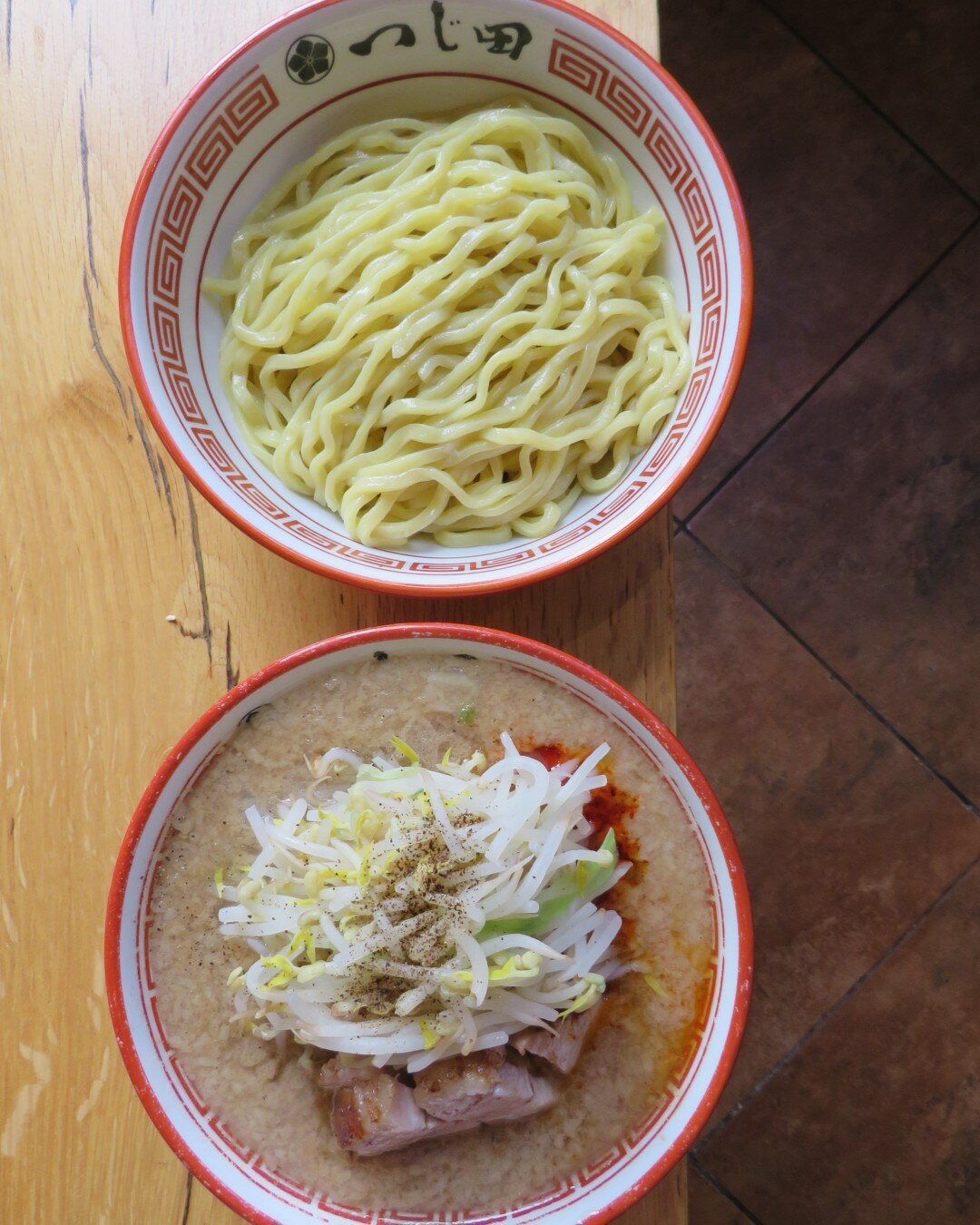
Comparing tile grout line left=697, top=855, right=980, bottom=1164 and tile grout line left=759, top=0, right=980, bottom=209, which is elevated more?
tile grout line left=759, top=0, right=980, bottom=209

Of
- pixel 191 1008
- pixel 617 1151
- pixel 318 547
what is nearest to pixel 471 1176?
pixel 617 1151

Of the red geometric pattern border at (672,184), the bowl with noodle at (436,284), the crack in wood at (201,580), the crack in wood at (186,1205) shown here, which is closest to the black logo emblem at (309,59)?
the bowl with noodle at (436,284)

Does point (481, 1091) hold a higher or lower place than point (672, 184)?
lower

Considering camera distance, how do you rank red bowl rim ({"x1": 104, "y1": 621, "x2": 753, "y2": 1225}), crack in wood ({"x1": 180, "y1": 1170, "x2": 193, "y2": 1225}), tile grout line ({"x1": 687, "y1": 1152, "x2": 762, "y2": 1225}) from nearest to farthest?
red bowl rim ({"x1": 104, "y1": 621, "x2": 753, "y2": 1225}), crack in wood ({"x1": 180, "y1": 1170, "x2": 193, "y2": 1225}), tile grout line ({"x1": 687, "y1": 1152, "x2": 762, "y2": 1225})

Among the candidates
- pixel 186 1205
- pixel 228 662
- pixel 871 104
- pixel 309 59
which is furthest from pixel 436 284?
pixel 871 104

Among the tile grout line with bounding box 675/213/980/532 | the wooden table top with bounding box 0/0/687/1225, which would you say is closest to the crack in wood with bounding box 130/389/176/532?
the wooden table top with bounding box 0/0/687/1225

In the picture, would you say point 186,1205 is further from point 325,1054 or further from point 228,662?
point 228,662

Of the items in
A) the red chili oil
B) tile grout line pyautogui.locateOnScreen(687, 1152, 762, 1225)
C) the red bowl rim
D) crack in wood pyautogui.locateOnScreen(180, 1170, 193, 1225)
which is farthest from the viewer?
tile grout line pyautogui.locateOnScreen(687, 1152, 762, 1225)

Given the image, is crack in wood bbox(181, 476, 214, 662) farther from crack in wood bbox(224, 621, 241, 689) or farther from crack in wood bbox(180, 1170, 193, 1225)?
crack in wood bbox(180, 1170, 193, 1225)
